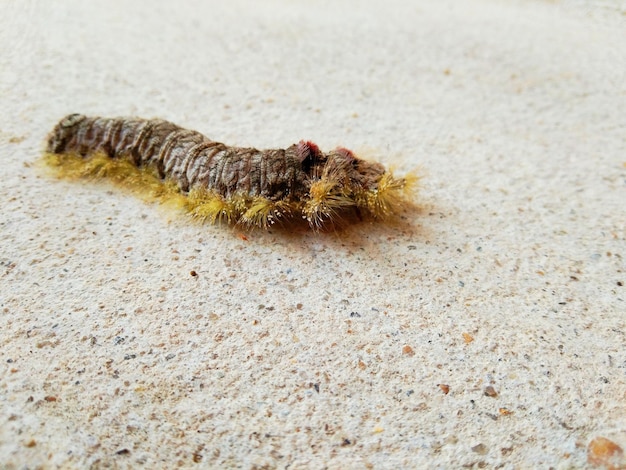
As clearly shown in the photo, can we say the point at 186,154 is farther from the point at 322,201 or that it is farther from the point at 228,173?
the point at 322,201

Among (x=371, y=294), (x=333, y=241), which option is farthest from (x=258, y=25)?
(x=371, y=294)

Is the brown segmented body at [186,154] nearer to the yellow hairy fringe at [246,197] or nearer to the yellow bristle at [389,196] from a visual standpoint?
the yellow hairy fringe at [246,197]

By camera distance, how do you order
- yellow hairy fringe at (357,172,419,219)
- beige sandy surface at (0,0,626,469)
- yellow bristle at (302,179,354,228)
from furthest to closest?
yellow hairy fringe at (357,172,419,219) < yellow bristle at (302,179,354,228) < beige sandy surface at (0,0,626,469)

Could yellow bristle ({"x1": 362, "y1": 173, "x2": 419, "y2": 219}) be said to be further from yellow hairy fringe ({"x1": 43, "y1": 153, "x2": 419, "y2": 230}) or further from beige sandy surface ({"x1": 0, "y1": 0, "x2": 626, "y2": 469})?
beige sandy surface ({"x1": 0, "y1": 0, "x2": 626, "y2": 469})

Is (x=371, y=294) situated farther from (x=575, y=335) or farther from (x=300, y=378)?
(x=575, y=335)

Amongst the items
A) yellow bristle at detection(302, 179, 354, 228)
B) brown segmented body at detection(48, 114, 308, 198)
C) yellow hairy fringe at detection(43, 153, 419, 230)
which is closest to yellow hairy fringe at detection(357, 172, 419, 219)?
yellow hairy fringe at detection(43, 153, 419, 230)

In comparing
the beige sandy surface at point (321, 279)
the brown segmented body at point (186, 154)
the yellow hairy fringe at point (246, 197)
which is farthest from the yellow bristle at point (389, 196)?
the brown segmented body at point (186, 154)

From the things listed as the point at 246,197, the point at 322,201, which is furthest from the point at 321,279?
the point at 246,197
